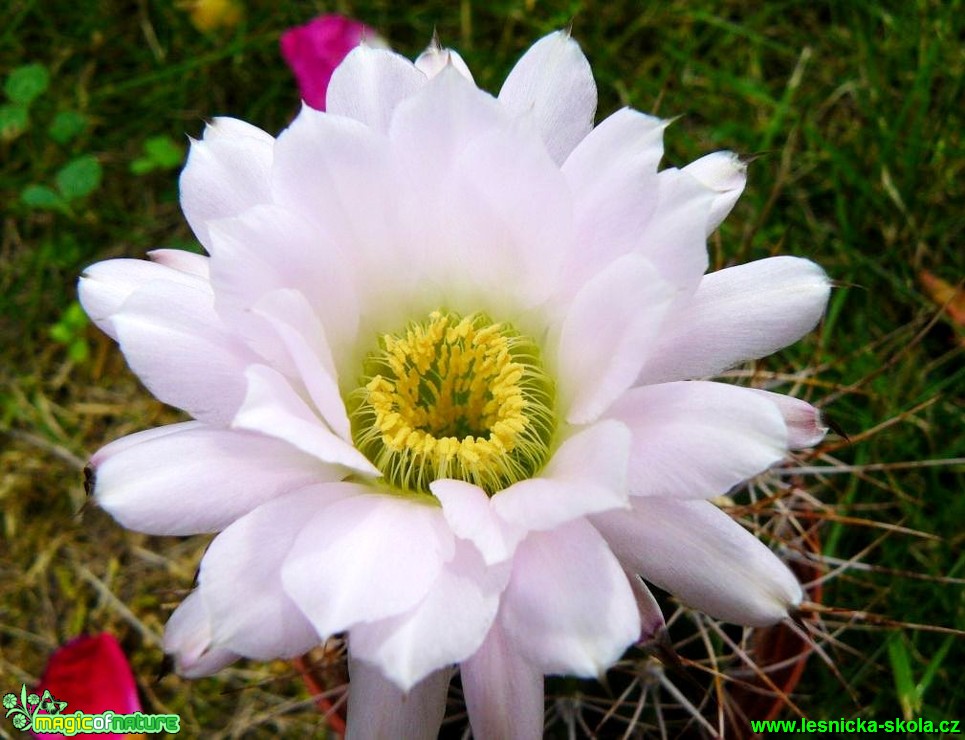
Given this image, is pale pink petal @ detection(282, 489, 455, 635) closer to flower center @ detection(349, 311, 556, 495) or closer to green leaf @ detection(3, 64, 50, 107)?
flower center @ detection(349, 311, 556, 495)

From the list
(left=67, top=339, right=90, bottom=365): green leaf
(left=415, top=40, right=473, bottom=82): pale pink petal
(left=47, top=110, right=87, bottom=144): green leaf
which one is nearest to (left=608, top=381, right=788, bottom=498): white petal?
(left=415, top=40, right=473, bottom=82): pale pink petal

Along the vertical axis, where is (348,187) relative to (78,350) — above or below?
above

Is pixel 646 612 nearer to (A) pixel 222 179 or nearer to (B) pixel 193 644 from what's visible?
(B) pixel 193 644

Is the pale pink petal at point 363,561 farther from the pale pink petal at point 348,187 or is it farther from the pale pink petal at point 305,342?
the pale pink petal at point 348,187

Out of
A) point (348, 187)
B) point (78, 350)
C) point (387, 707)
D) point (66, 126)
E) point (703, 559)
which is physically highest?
point (348, 187)

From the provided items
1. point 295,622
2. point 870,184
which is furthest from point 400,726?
point 870,184

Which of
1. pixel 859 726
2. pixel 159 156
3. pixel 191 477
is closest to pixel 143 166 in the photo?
pixel 159 156
